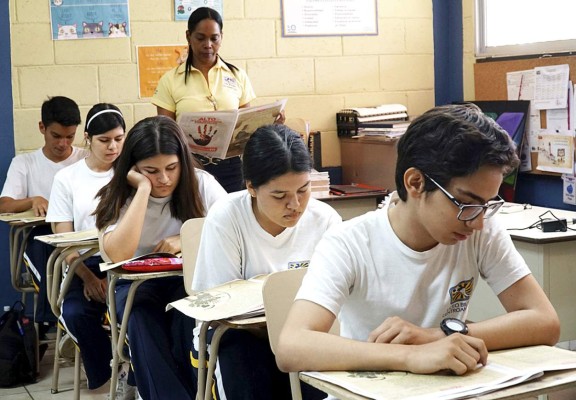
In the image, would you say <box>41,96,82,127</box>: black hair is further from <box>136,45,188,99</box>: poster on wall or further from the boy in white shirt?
<box>136,45,188,99</box>: poster on wall

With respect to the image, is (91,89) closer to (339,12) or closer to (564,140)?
(339,12)

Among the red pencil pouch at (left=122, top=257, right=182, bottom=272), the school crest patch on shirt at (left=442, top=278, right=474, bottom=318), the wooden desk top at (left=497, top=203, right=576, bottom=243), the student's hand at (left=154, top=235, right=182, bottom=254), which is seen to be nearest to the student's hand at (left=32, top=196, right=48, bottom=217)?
the student's hand at (left=154, top=235, right=182, bottom=254)

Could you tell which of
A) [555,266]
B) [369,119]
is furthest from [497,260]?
[369,119]

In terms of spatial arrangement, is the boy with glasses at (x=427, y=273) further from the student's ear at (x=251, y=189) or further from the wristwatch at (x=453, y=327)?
the student's ear at (x=251, y=189)

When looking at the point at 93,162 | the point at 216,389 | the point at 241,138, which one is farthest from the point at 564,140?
the point at 216,389

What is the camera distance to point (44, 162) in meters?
4.40

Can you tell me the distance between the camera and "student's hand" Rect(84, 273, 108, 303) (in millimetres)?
3410

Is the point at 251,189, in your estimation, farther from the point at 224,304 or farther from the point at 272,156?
the point at 224,304

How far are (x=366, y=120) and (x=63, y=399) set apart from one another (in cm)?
221

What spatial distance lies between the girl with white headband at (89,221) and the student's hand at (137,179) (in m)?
0.34

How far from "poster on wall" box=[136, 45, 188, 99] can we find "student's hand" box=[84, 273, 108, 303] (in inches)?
56.4

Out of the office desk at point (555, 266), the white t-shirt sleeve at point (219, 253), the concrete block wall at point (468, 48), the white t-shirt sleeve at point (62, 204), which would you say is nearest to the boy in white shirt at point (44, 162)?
the white t-shirt sleeve at point (62, 204)

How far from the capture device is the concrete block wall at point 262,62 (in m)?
4.44

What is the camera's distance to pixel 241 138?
373 centimetres
